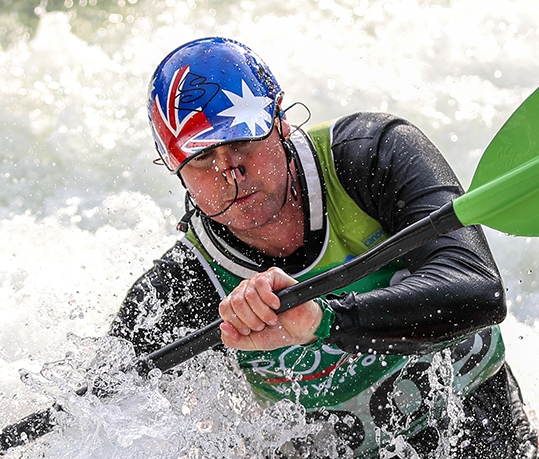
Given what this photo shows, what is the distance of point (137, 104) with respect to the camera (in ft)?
16.7

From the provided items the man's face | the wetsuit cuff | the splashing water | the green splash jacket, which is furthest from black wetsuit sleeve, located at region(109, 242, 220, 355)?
the splashing water

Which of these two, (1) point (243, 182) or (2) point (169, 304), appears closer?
(1) point (243, 182)

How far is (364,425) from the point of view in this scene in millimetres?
2152

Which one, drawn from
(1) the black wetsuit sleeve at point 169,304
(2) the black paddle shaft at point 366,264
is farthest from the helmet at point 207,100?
(2) the black paddle shaft at point 366,264

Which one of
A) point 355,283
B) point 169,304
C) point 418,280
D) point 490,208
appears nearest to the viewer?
point 490,208

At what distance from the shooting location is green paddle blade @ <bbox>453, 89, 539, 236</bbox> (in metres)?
1.52

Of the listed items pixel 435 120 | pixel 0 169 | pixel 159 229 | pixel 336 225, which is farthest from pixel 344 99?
pixel 336 225

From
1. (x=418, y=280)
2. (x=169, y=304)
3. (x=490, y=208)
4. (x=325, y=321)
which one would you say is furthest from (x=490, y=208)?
(x=169, y=304)

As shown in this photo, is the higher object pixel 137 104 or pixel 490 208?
pixel 137 104

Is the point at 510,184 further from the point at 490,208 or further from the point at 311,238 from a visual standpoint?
the point at 311,238

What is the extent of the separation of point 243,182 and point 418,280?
1.64ft

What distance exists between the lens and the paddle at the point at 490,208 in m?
1.53

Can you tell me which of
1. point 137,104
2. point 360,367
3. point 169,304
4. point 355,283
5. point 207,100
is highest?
point 137,104

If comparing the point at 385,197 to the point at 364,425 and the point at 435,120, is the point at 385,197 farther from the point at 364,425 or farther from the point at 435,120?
the point at 435,120
